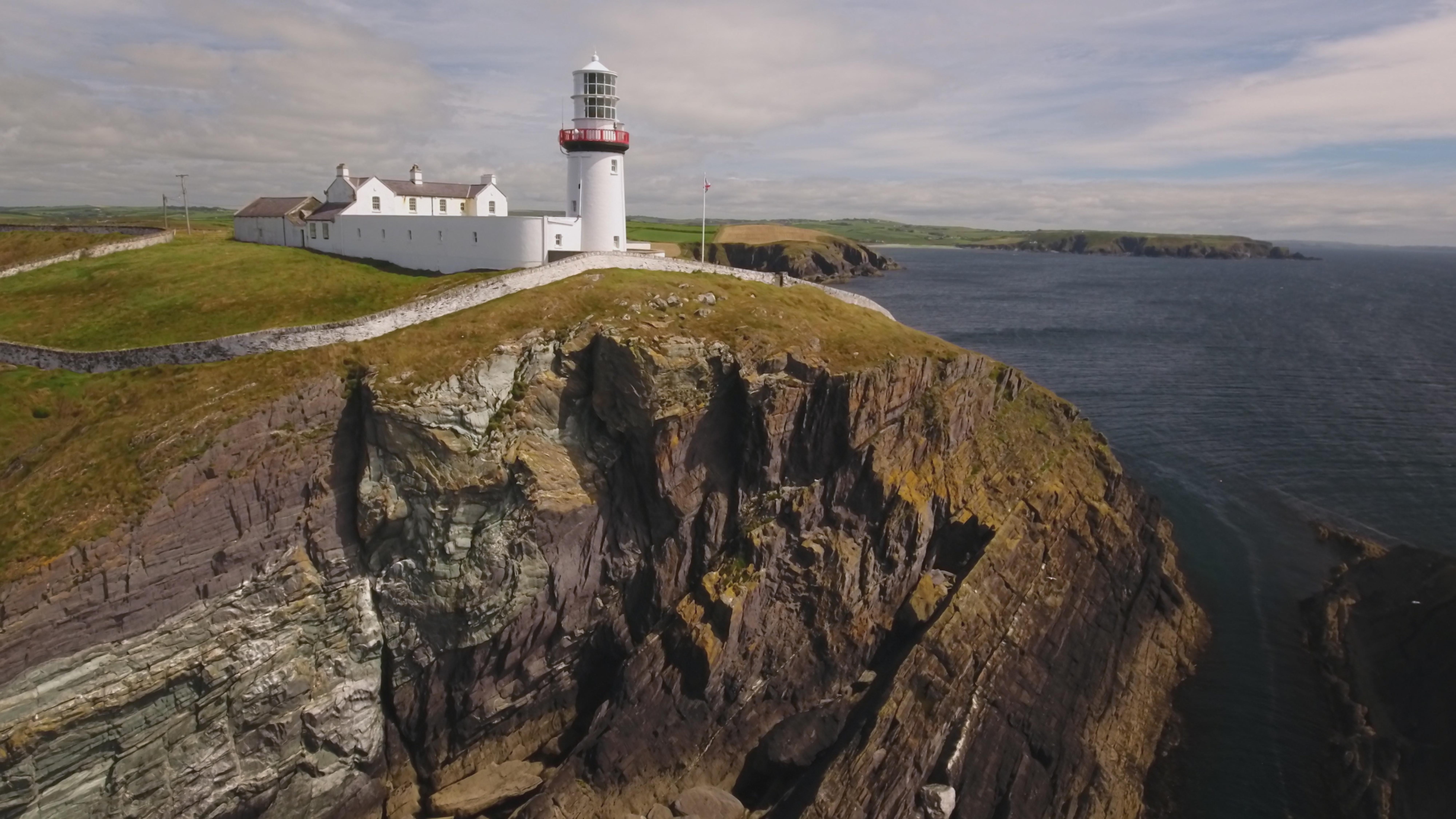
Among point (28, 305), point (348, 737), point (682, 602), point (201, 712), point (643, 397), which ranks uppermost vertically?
point (28, 305)

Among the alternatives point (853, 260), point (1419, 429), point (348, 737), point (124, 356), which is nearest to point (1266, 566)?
point (1419, 429)

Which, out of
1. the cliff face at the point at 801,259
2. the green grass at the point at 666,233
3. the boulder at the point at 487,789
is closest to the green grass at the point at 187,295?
the boulder at the point at 487,789

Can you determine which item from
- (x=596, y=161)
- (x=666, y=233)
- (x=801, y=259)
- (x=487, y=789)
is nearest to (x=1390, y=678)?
(x=487, y=789)

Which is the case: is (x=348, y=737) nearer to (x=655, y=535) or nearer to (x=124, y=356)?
(x=655, y=535)

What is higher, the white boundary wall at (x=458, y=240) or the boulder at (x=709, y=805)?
the white boundary wall at (x=458, y=240)

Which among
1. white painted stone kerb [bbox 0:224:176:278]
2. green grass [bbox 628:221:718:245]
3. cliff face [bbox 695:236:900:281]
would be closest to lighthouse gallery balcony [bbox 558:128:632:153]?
green grass [bbox 628:221:718:245]

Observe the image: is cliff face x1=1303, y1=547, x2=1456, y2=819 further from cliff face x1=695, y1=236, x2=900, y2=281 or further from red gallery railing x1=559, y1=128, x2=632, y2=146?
cliff face x1=695, y1=236, x2=900, y2=281

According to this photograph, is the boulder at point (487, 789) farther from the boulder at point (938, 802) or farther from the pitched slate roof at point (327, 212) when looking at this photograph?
the pitched slate roof at point (327, 212)
